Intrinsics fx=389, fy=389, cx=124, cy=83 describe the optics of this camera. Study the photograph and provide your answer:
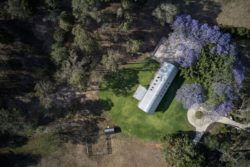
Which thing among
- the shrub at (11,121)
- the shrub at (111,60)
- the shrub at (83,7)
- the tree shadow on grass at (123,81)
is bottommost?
the shrub at (11,121)

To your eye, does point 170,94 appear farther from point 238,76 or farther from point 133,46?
point 238,76

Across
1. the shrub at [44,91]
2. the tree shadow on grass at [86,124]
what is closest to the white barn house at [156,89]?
the tree shadow on grass at [86,124]

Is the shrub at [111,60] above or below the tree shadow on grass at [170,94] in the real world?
above

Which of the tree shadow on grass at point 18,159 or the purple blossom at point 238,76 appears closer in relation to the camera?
the purple blossom at point 238,76

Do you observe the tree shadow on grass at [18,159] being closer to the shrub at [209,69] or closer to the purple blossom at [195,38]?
the shrub at [209,69]

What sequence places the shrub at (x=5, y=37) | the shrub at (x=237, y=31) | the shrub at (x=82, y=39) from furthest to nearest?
the shrub at (x=237, y=31)
the shrub at (x=5, y=37)
the shrub at (x=82, y=39)

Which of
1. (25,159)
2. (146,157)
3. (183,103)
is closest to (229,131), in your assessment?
(183,103)

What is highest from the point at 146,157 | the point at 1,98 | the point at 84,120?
the point at 1,98

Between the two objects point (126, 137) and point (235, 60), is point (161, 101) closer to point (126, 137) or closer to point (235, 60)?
point (126, 137)

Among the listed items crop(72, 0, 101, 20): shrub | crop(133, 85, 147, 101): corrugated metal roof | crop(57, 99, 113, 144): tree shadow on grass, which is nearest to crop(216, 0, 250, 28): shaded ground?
crop(133, 85, 147, 101): corrugated metal roof
